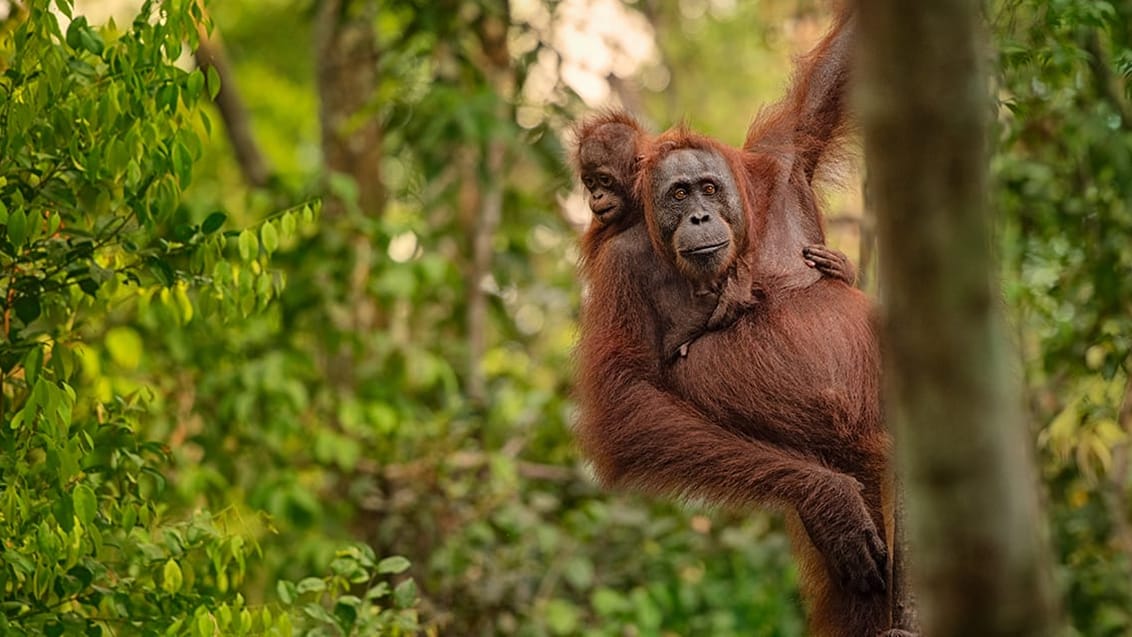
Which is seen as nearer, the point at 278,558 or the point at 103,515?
the point at 103,515

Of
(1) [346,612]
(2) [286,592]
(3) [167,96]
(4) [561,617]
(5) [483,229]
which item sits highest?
(3) [167,96]

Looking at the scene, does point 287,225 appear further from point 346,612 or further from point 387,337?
point 387,337

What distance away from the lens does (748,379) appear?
407 cm

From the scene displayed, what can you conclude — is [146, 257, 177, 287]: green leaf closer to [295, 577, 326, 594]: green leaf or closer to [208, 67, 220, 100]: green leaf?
[208, 67, 220, 100]: green leaf

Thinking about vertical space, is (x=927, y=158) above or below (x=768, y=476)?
above

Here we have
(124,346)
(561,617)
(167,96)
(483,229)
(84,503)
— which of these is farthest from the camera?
(483,229)

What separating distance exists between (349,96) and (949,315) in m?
6.98

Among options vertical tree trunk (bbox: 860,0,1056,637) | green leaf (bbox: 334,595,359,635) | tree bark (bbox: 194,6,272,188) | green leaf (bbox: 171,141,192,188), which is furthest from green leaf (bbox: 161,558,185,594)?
tree bark (bbox: 194,6,272,188)

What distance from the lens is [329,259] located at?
275 inches

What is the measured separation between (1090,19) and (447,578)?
385cm

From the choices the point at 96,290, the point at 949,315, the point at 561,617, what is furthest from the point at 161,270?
the point at 561,617

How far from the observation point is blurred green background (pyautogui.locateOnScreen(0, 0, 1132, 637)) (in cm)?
351

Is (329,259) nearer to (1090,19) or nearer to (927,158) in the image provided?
(1090,19)

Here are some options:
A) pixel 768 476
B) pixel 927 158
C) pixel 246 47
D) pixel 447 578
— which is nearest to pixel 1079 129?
pixel 768 476
